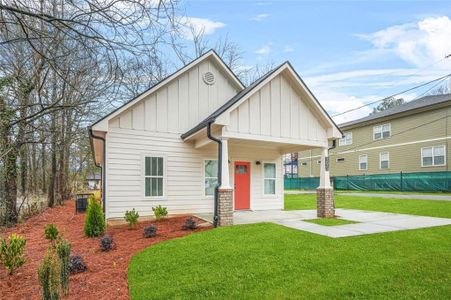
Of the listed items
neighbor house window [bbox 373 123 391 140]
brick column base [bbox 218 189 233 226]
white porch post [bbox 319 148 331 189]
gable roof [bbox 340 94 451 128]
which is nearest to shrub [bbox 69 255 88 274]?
brick column base [bbox 218 189 233 226]

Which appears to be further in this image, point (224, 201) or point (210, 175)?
point (210, 175)

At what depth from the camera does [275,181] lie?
12.9m

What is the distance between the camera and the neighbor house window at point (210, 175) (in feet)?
37.3

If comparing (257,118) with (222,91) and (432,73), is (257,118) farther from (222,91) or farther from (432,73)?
(432,73)

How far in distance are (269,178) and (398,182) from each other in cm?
1611

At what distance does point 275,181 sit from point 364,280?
8.49 metres

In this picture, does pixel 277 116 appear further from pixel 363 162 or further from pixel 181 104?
pixel 363 162

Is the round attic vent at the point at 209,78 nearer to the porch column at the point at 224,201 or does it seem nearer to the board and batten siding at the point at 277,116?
the board and batten siding at the point at 277,116

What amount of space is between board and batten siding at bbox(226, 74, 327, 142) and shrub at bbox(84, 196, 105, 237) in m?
4.37

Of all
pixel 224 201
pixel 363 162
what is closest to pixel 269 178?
pixel 224 201

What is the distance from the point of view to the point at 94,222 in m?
8.10

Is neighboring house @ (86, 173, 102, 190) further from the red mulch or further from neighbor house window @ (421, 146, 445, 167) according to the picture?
neighbor house window @ (421, 146, 445, 167)

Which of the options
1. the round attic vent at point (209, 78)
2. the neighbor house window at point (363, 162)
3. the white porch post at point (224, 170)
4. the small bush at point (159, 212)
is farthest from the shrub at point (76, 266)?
the neighbor house window at point (363, 162)

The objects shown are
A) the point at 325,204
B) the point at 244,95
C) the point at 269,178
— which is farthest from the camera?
the point at 269,178
